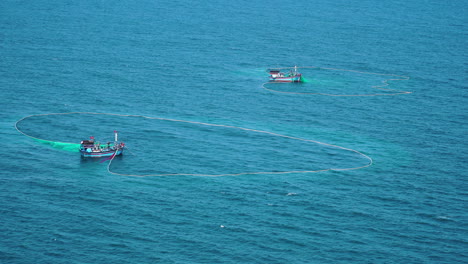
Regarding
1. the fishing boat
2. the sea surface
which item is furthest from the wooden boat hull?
the sea surface

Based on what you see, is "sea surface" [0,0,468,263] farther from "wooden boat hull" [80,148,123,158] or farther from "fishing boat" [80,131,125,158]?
"fishing boat" [80,131,125,158]

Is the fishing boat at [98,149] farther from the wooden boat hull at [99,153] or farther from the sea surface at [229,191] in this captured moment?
the sea surface at [229,191]

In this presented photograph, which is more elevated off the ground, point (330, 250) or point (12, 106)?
point (12, 106)

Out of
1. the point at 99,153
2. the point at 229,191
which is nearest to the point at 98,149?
the point at 99,153

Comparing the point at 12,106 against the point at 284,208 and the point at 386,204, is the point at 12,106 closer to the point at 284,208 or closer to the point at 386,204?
the point at 284,208

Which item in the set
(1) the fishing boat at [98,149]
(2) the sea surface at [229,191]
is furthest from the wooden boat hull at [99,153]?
(2) the sea surface at [229,191]

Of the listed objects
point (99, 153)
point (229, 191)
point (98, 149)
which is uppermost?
point (98, 149)

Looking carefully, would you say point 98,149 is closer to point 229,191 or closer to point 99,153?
point 99,153

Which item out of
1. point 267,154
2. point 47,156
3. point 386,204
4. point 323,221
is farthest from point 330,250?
point 47,156
